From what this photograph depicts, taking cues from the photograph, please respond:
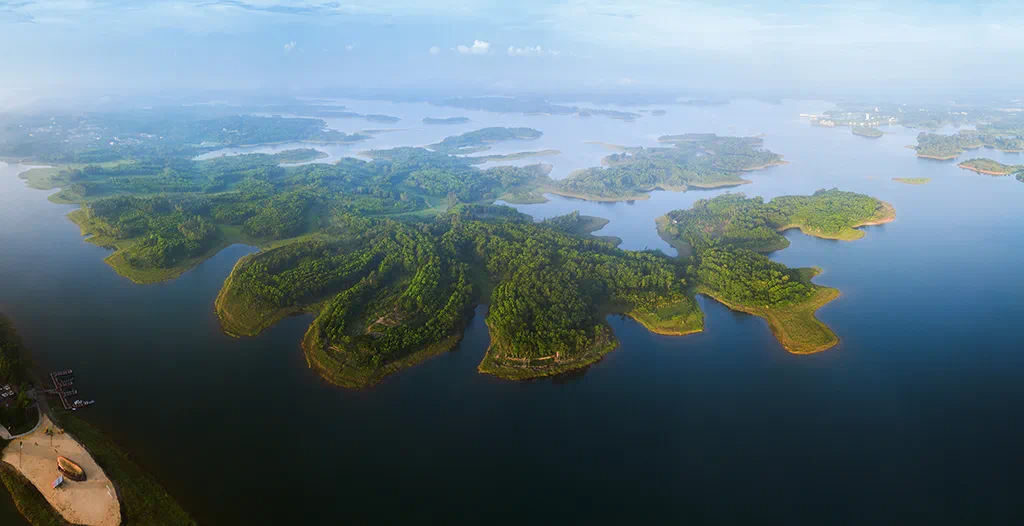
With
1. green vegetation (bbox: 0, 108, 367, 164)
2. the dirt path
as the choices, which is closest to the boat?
the dirt path

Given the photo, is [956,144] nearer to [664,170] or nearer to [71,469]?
[664,170]

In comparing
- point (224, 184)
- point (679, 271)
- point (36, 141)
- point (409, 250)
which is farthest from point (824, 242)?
point (36, 141)

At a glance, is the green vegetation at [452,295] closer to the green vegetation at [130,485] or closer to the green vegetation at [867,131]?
the green vegetation at [130,485]

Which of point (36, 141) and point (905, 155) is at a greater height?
point (36, 141)

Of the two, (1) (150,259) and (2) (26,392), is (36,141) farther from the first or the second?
(2) (26,392)

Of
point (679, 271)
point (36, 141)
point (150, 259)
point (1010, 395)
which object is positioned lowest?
point (1010, 395)

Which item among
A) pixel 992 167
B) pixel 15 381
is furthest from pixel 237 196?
pixel 992 167

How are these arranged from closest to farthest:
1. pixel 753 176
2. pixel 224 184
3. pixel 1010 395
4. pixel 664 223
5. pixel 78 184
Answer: pixel 1010 395
pixel 664 223
pixel 78 184
pixel 224 184
pixel 753 176
